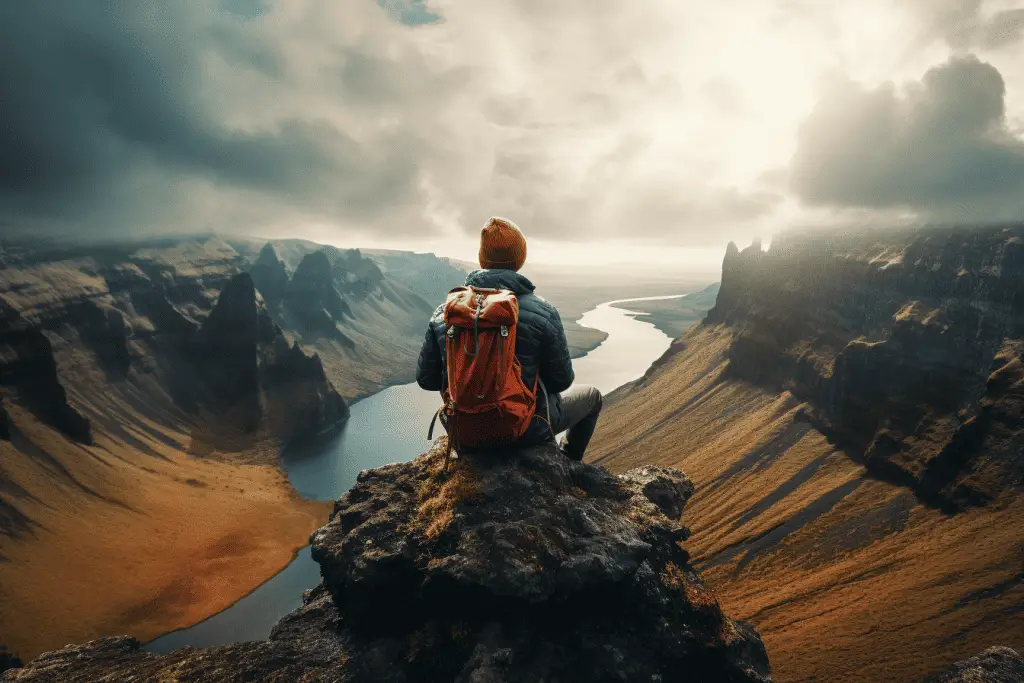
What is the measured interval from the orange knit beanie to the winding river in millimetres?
22907

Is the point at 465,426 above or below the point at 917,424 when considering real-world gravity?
above

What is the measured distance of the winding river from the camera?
159 feet

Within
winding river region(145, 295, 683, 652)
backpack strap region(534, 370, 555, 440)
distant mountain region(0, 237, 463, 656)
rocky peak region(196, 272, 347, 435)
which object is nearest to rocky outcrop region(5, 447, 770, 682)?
backpack strap region(534, 370, 555, 440)

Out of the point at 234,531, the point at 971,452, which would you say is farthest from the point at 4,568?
the point at 971,452

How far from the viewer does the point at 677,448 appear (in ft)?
297

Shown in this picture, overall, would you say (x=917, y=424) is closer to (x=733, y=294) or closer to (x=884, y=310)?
(x=884, y=310)

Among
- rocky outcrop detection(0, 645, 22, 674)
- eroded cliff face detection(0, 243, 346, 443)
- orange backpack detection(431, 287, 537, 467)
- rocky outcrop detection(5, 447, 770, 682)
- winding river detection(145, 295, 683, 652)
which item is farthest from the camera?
eroded cliff face detection(0, 243, 346, 443)

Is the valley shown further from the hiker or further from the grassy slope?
the hiker

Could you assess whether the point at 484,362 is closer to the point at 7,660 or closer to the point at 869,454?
the point at 7,660

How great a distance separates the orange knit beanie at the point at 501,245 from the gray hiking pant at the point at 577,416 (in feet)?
8.02

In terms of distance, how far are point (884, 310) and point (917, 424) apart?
78.9 ft

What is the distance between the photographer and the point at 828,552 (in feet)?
172

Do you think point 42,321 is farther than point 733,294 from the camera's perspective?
No

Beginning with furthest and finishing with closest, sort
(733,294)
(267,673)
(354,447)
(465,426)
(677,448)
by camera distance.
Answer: (733,294)
(354,447)
(677,448)
(465,426)
(267,673)
